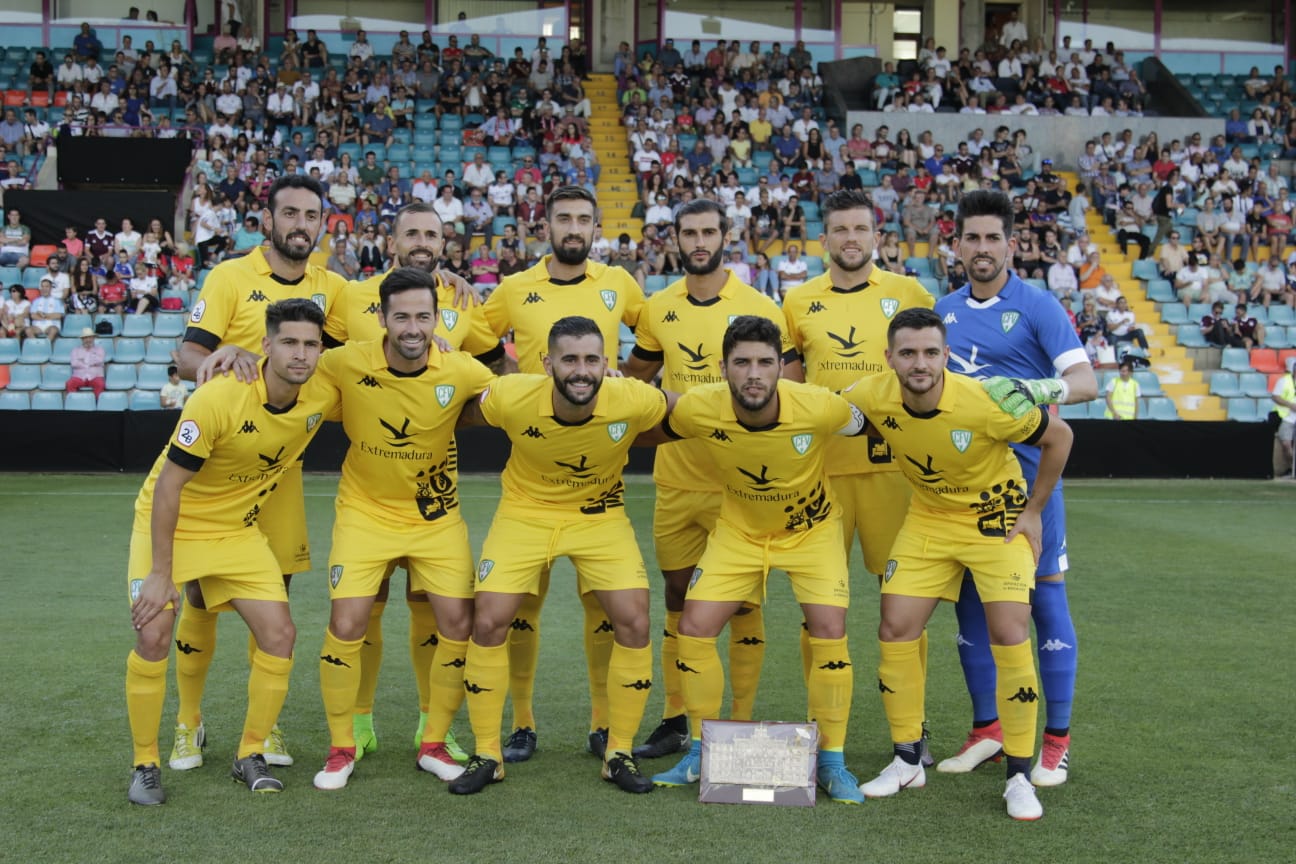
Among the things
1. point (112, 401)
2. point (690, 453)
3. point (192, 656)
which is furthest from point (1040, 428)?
point (112, 401)

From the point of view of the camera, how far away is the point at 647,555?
10.8 metres

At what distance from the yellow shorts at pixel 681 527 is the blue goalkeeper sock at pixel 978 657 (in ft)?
3.93

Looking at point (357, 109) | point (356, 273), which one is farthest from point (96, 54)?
point (356, 273)

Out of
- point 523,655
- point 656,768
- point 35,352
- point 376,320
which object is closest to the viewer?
point 656,768

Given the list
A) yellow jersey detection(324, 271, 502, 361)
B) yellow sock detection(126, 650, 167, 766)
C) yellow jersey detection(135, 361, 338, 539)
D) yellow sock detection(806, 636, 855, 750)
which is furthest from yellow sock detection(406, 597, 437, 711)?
yellow sock detection(806, 636, 855, 750)

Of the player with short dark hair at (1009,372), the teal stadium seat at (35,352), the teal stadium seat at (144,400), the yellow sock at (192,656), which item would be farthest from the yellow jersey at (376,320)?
the teal stadium seat at (35,352)

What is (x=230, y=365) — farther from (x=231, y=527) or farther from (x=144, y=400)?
(x=144, y=400)

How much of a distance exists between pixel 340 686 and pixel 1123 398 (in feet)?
49.7

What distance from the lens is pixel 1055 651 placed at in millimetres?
5516

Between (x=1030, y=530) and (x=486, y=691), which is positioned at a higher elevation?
(x=1030, y=530)

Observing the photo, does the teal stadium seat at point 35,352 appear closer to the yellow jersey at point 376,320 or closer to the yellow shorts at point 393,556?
the yellow jersey at point 376,320

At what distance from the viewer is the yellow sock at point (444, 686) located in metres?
5.48

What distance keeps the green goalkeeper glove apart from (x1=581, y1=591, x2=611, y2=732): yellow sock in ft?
6.61

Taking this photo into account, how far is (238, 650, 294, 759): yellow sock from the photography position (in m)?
5.29
